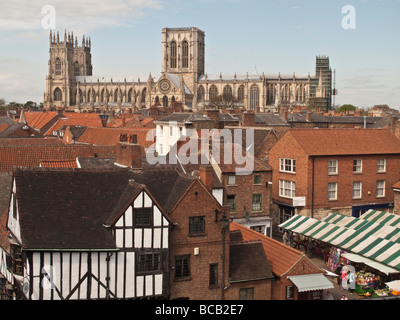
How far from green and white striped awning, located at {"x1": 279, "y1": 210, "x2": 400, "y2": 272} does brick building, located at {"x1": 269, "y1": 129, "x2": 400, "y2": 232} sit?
3281 mm

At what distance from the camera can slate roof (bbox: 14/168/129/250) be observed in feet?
50.9

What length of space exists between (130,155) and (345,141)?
59.9ft

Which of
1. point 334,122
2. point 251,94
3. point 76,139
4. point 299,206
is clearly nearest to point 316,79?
point 251,94

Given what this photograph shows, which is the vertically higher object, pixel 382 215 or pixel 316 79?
pixel 316 79

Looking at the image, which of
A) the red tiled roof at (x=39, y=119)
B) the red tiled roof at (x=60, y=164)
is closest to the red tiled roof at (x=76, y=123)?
the red tiled roof at (x=39, y=119)

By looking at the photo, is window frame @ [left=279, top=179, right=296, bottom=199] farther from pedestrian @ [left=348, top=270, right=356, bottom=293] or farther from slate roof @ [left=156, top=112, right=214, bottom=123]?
pedestrian @ [left=348, top=270, right=356, bottom=293]

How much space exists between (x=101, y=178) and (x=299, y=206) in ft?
60.3

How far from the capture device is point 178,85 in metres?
140

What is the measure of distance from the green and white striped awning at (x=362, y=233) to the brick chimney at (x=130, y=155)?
10.7 meters

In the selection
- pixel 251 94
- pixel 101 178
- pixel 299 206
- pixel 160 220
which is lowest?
pixel 299 206

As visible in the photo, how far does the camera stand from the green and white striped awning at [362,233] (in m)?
22.3

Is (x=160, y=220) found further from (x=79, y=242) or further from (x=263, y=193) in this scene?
(x=263, y=193)
